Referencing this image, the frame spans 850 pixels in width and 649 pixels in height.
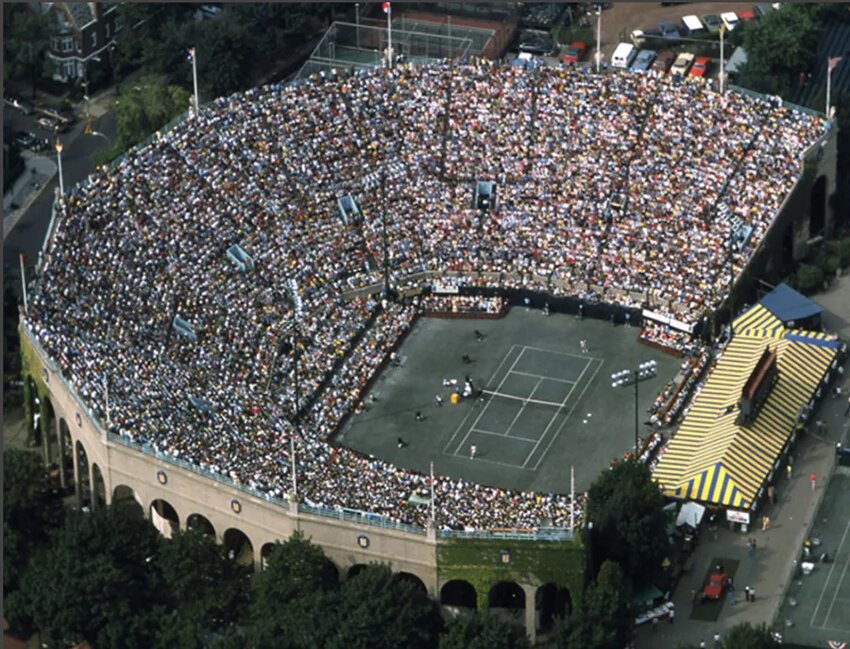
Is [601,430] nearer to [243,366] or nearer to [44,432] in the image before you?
[243,366]

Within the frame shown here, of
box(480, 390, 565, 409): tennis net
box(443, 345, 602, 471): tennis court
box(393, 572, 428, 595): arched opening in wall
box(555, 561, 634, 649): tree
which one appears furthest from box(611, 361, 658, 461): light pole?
box(393, 572, 428, 595): arched opening in wall

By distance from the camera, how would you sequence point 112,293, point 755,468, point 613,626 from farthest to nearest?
point 112,293 < point 755,468 < point 613,626

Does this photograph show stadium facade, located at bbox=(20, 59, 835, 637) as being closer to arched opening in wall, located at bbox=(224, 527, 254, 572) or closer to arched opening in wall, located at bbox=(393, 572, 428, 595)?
arched opening in wall, located at bbox=(224, 527, 254, 572)

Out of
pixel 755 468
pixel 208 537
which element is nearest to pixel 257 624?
pixel 208 537

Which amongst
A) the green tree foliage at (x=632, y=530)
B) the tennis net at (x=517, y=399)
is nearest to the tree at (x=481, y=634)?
the green tree foliage at (x=632, y=530)

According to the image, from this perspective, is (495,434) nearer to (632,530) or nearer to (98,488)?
(632,530)

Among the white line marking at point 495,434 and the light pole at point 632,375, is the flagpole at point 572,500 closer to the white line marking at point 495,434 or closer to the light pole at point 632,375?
the white line marking at point 495,434
